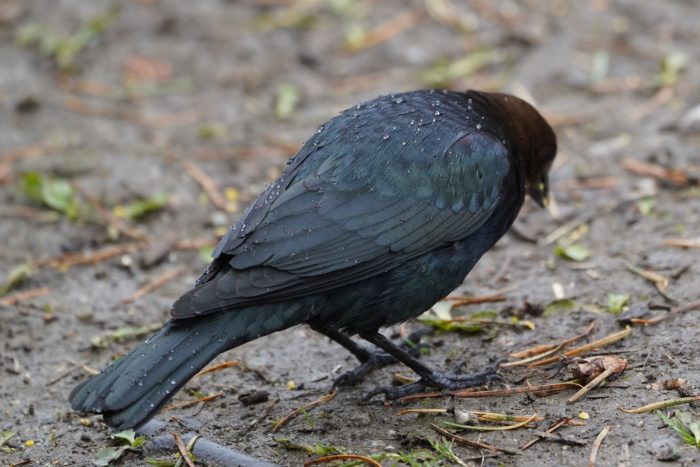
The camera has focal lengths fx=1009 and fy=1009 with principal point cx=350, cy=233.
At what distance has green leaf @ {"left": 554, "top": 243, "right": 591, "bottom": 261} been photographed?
5.48 metres

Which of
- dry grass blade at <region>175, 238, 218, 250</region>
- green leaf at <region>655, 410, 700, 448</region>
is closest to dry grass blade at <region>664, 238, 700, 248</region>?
green leaf at <region>655, 410, 700, 448</region>

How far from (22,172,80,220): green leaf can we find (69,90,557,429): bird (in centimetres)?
226

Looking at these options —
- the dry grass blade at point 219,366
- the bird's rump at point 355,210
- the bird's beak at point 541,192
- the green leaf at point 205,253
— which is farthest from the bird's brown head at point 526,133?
the green leaf at point 205,253

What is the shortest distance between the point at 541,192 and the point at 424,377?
1493 millimetres

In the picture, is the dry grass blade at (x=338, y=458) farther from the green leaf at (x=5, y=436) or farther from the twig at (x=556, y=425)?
the green leaf at (x=5, y=436)

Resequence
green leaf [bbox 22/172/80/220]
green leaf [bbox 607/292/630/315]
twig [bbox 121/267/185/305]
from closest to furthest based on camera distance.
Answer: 1. green leaf [bbox 607/292/630/315]
2. twig [bbox 121/267/185/305]
3. green leaf [bbox 22/172/80/220]

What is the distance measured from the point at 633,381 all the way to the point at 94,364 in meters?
2.58

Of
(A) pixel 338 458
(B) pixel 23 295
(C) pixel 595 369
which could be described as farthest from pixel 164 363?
(B) pixel 23 295

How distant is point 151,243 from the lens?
19.9 feet

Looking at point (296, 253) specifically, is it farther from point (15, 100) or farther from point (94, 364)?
point (15, 100)

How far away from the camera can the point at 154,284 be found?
571 centimetres

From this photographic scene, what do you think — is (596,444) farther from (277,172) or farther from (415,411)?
(277,172)

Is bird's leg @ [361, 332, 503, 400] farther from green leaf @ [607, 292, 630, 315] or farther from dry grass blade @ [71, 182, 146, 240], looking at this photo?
dry grass blade @ [71, 182, 146, 240]

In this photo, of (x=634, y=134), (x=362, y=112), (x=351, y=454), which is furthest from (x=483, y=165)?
(x=634, y=134)
